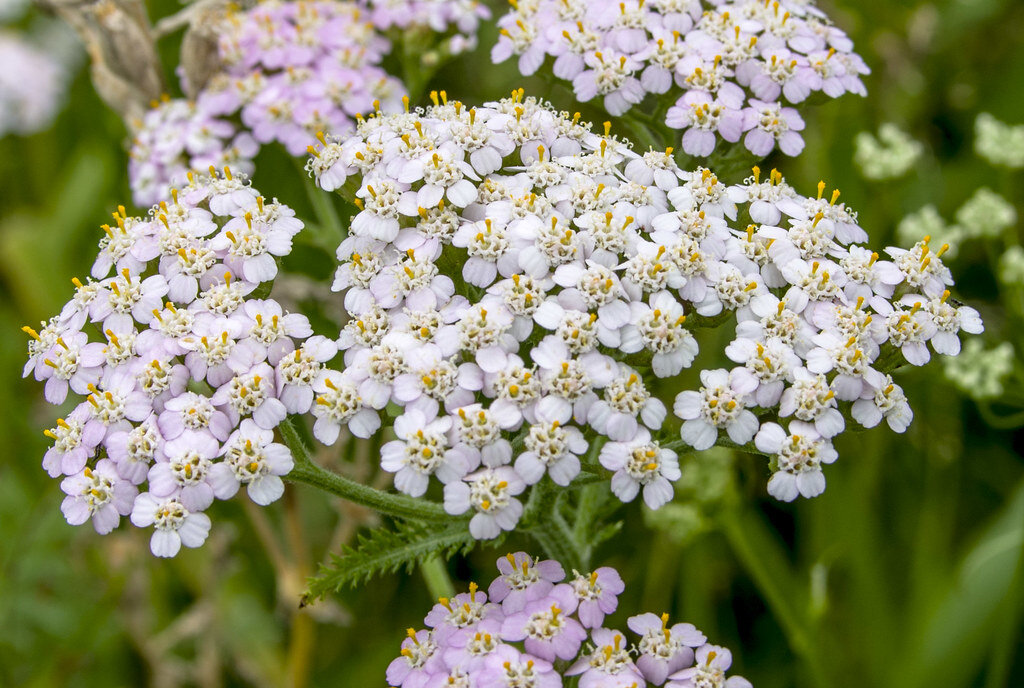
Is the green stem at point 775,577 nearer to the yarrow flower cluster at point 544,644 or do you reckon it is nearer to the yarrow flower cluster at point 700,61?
the yarrow flower cluster at point 544,644

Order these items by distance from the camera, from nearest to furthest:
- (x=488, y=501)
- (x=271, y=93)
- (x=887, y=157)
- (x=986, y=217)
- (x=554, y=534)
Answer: (x=488, y=501) → (x=554, y=534) → (x=271, y=93) → (x=986, y=217) → (x=887, y=157)

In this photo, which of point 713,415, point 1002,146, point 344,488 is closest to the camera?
point 713,415

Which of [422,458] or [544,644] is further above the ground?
[422,458]

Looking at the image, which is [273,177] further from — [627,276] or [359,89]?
[627,276]

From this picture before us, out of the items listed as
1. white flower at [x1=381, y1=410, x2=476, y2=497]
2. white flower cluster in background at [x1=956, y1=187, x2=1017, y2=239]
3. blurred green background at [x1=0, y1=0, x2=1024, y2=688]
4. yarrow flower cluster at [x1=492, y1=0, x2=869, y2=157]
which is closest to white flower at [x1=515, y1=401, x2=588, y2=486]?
white flower at [x1=381, y1=410, x2=476, y2=497]

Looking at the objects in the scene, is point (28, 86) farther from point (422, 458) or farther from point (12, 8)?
point (422, 458)

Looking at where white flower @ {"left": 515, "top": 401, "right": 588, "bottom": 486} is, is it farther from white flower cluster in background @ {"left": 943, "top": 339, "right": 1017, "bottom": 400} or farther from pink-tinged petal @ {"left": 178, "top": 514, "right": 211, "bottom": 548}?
white flower cluster in background @ {"left": 943, "top": 339, "right": 1017, "bottom": 400}

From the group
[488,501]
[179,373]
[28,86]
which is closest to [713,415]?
[488,501]
